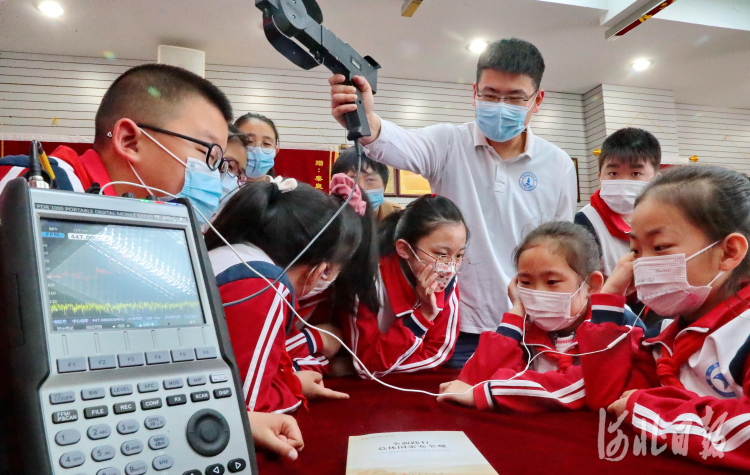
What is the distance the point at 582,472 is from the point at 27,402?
655 millimetres

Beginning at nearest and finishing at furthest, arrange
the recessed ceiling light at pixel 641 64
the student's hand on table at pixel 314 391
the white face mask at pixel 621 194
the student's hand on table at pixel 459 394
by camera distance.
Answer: the student's hand on table at pixel 459 394 < the student's hand on table at pixel 314 391 < the white face mask at pixel 621 194 < the recessed ceiling light at pixel 641 64

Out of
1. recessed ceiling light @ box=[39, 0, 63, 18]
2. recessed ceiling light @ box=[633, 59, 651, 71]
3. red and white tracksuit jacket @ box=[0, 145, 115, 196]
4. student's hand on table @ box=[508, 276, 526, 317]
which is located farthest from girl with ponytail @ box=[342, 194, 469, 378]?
recessed ceiling light @ box=[633, 59, 651, 71]

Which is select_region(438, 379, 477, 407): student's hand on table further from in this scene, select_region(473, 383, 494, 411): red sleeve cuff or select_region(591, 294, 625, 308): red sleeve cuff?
select_region(591, 294, 625, 308): red sleeve cuff

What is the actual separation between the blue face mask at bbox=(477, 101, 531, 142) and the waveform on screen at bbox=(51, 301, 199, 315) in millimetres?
1583

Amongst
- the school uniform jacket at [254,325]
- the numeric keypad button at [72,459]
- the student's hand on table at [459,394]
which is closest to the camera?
the numeric keypad button at [72,459]

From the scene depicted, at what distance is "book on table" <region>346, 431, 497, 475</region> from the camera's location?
0.63 meters

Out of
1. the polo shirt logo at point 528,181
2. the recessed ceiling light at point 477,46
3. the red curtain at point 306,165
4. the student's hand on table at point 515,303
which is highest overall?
the recessed ceiling light at point 477,46

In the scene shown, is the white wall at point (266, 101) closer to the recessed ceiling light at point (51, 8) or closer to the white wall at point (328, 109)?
the white wall at point (328, 109)

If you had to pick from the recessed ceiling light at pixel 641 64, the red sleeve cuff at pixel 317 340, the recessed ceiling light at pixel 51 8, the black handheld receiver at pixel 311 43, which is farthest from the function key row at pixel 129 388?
the recessed ceiling light at pixel 641 64

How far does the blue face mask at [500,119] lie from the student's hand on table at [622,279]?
92 centimetres

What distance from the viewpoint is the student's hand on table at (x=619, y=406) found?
0.92m

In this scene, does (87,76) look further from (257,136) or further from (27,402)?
(27,402)

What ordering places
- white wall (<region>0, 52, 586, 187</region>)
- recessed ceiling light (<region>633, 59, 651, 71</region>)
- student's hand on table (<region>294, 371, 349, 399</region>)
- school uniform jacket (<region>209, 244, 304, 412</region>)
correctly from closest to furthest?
school uniform jacket (<region>209, 244, 304, 412</region>) < student's hand on table (<region>294, 371, 349, 399</region>) < white wall (<region>0, 52, 586, 187</region>) < recessed ceiling light (<region>633, 59, 651, 71</region>)

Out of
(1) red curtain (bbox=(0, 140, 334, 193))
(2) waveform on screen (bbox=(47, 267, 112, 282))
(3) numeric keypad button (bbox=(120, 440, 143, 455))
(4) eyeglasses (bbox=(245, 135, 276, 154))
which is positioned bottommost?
(3) numeric keypad button (bbox=(120, 440, 143, 455))
